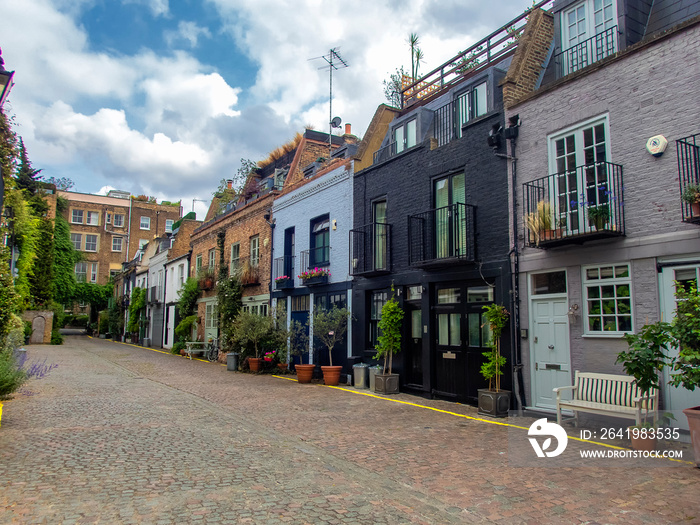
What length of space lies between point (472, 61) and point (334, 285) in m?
7.17

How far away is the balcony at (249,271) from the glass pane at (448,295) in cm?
972

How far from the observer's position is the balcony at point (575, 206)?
7914mm

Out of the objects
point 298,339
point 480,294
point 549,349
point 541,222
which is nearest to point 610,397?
point 549,349

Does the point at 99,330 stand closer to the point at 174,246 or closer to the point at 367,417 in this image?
the point at 174,246

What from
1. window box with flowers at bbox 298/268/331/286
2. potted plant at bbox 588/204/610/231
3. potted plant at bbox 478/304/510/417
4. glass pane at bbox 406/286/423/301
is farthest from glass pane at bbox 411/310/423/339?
potted plant at bbox 588/204/610/231

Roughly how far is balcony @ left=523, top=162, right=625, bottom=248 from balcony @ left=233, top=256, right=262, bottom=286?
12.3 meters

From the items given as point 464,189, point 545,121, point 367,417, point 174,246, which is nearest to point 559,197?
point 545,121

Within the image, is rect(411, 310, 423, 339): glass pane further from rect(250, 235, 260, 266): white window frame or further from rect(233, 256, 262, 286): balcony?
rect(250, 235, 260, 266): white window frame

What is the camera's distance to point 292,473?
580cm

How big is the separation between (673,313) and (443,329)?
490cm

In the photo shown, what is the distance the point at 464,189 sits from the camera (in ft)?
36.3

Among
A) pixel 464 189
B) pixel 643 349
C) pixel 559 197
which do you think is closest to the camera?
pixel 643 349

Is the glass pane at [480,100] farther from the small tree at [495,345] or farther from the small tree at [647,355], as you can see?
the small tree at [647,355]

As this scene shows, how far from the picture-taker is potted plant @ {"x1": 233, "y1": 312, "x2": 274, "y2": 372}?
16.3 metres
